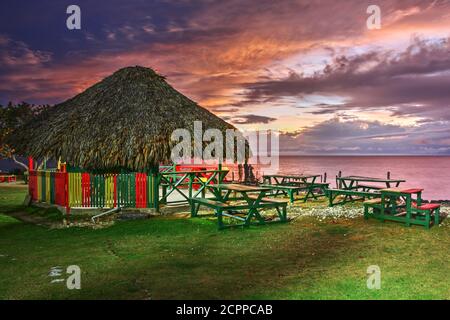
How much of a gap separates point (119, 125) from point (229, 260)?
744 centimetres

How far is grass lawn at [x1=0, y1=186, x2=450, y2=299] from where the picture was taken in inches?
220

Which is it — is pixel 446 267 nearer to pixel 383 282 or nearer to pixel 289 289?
pixel 383 282

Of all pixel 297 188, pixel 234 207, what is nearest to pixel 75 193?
pixel 234 207

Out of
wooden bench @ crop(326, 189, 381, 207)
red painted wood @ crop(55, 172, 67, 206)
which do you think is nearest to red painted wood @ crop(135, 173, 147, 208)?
red painted wood @ crop(55, 172, 67, 206)

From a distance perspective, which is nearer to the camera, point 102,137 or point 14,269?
point 14,269

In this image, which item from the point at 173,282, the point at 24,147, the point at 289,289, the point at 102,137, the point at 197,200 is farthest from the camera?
the point at 24,147

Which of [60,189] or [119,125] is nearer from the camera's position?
[119,125]

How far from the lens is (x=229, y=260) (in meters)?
7.31

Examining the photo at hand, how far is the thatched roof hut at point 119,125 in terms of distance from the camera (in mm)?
12406

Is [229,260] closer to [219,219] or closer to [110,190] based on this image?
[219,219]

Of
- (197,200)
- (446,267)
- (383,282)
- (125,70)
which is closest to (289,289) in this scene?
(383,282)

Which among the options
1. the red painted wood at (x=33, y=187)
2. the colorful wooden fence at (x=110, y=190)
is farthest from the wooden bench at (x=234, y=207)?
the red painted wood at (x=33, y=187)

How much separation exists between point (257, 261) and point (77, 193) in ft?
27.7
